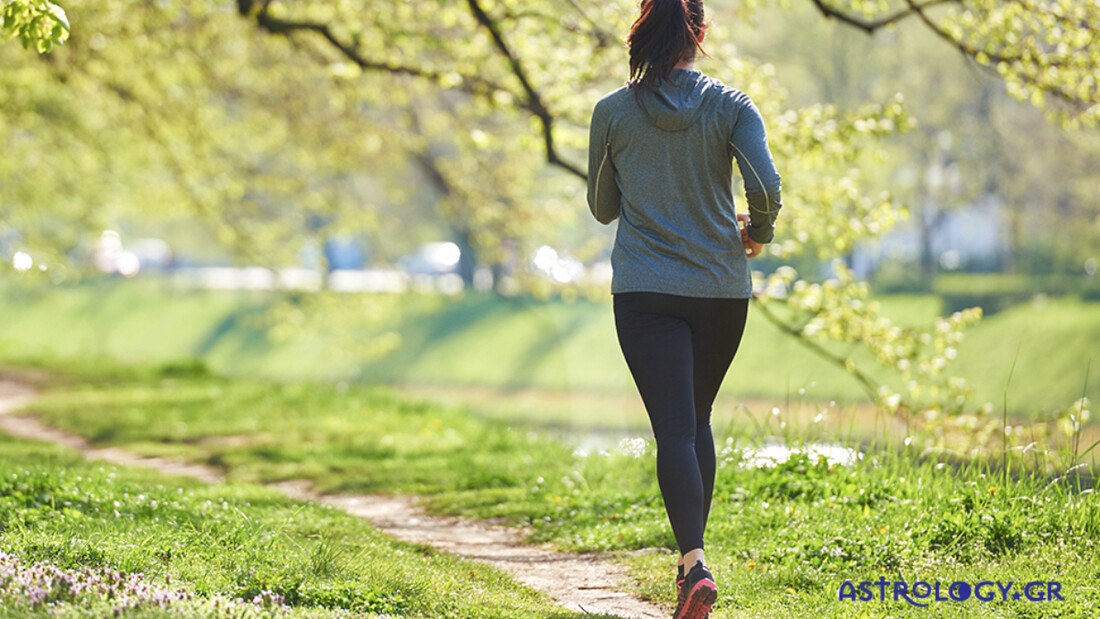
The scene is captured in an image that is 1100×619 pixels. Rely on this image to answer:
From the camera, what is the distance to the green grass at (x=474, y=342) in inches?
859

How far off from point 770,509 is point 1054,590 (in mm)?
1652

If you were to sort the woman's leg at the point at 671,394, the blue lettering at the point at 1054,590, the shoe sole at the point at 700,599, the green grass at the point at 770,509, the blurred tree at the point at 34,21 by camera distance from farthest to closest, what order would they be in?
1. the blurred tree at the point at 34,21
2. the green grass at the point at 770,509
3. the blue lettering at the point at 1054,590
4. the woman's leg at the point at 671,394
5. the shoe sole at the point at 700,599

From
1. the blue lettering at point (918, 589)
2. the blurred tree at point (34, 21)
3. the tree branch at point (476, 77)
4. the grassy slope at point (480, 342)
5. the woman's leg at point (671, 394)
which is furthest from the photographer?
the grassy slope at point (480, 342)

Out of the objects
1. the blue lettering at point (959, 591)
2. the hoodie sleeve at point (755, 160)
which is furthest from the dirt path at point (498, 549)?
the hoodie sleeve at point (755, 160)

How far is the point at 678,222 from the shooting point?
3.93 metres

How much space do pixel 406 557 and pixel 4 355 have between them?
15.9 m

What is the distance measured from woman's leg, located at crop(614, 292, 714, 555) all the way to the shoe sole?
0.59 feet

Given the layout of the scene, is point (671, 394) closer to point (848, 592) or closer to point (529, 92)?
point (848, 592)

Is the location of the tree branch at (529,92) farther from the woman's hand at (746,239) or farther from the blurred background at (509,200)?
the woman's hand at (746,239)

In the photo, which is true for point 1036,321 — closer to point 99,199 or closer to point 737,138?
point 99,199

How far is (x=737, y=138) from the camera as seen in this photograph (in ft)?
12.8

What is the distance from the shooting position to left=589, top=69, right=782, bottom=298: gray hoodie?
390cm

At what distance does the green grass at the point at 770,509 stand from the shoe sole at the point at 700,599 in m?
0.67

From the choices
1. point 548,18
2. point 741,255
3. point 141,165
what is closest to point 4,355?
point 141,165
